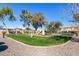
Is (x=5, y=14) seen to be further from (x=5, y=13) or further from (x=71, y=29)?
(x=71, y=29)

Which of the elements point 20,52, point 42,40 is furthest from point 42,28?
point 20,52

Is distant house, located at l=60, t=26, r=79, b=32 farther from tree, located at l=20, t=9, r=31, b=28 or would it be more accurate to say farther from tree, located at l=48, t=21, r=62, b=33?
tree, located at l=20, t=9, r=31, b=28

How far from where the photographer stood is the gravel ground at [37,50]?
13.1 feet

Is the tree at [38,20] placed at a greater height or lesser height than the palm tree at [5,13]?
lesser

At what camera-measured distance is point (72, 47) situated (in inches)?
159

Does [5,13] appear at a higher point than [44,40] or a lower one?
higher

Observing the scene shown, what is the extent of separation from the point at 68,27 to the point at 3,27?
0.86 m

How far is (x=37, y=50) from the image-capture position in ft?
13.2

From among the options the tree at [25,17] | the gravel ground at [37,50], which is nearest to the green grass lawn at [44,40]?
the gravel ground at [37,50]

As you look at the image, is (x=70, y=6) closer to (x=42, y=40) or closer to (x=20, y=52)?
(x=42, y=40)

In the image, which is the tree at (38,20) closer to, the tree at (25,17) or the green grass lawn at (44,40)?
the tree at (25,17)

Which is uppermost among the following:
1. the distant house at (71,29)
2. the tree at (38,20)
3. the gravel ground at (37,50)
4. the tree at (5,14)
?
the tree at (5,14)

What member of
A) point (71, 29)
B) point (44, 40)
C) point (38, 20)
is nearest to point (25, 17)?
point (38, 20)

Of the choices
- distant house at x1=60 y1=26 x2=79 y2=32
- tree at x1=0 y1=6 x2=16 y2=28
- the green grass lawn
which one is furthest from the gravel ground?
tree at x1=0 y1=6 x2=16 y2=28
